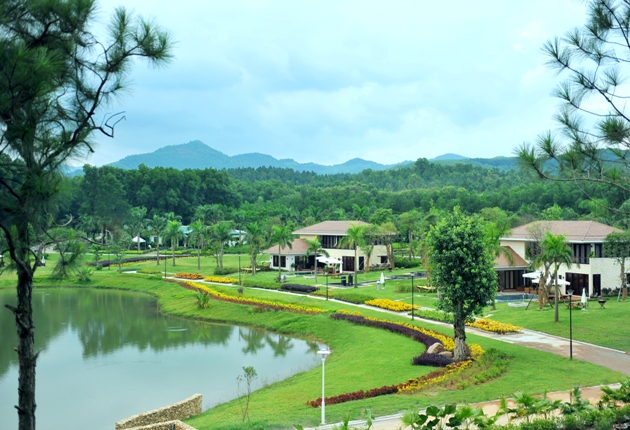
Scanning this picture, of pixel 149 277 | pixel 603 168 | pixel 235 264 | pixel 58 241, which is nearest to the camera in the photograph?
pixel 58 241

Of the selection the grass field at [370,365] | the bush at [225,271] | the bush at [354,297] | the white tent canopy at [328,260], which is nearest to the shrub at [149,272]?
the bush at [225,271]

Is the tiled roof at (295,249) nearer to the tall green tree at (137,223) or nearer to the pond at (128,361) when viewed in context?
the pond at (128,361)

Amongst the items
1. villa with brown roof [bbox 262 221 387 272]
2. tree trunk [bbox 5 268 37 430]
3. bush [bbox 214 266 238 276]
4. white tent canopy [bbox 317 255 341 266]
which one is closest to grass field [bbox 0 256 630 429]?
tree trunk [bbox 5 268 37 430]

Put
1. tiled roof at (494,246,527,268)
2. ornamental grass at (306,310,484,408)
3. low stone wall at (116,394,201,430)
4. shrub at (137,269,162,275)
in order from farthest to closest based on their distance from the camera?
shrub at (137,269,162,275) < tiled roof at (494,246,527,268) < ornamental grass at (306,310,484,408) < low stone wall at (116,394,201,430)

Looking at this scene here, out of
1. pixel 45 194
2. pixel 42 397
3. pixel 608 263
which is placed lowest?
pixel 42 397

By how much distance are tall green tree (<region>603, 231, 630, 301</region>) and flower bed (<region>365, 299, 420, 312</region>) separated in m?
10.5

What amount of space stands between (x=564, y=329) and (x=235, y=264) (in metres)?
34.9

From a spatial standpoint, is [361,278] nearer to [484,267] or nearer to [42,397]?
[484,267]

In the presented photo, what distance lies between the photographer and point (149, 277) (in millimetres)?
46500

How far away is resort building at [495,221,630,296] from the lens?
1250 inches

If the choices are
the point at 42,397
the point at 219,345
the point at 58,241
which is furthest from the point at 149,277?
the point at 58,241

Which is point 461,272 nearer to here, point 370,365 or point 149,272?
point 370,365

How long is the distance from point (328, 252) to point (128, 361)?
2689 cm

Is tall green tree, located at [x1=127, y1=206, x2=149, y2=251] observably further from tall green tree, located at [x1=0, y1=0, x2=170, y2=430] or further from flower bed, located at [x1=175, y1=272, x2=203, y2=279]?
tall green tree, located at [x1=0, y1=0, x2=170, y2=430]
